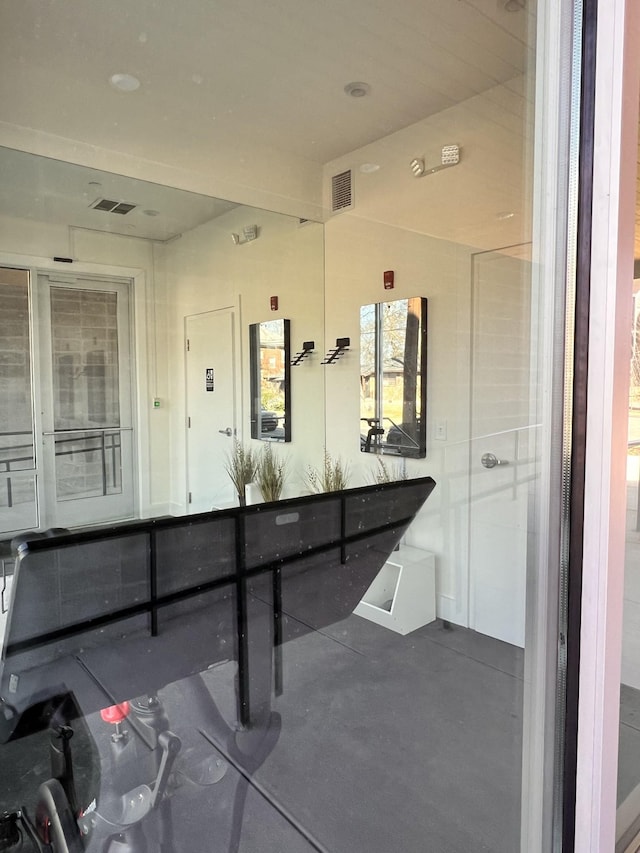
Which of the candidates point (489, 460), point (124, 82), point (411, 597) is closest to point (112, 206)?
point (124, 82)

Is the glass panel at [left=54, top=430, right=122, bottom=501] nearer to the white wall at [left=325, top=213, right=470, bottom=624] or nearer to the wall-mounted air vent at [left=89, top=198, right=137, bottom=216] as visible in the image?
the wall-mounted air vent at [left=89, top=198, right=137, bottom=216]

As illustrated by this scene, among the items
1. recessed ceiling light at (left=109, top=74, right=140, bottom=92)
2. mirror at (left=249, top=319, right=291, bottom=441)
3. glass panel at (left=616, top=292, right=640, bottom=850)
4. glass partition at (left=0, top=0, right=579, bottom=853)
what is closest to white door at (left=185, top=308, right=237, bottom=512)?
glass partition at (left=0, top=0, right=579, bottom=853)

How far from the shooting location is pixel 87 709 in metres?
1.23

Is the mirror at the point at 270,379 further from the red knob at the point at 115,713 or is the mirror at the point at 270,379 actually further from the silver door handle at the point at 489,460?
the red knob at the point at 115,713

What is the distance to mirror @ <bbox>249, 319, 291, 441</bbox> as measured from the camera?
3.28 meters

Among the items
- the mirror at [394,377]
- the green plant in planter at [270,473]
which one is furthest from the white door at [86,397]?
the mirror at [394,377]

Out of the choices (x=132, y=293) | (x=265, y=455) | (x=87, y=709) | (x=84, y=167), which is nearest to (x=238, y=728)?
(x=87, y=709)

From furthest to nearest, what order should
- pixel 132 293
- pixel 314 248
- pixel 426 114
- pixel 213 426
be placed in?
pixel 314 248, pixel 213 426, pixel 426 114, pixel 132 293

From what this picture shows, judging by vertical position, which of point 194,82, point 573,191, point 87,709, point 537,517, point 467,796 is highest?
point 194,82

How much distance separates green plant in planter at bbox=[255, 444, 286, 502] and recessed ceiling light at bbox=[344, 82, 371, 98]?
1.98 meters

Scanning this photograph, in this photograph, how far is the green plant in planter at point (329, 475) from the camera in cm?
278

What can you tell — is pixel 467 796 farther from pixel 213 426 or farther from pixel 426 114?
pixel 426 114

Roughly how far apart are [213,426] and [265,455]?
358 millimetres

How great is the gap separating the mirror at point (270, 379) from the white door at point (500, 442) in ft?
4.33
